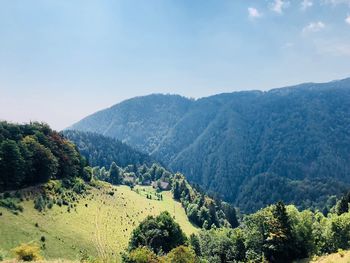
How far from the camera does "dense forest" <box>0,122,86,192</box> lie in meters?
114

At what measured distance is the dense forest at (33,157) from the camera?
114 metres

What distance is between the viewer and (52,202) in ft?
373

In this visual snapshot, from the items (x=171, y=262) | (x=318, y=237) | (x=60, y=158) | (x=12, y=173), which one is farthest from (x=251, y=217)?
(x=60, y=158)

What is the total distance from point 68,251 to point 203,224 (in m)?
100

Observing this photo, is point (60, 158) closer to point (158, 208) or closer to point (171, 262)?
point (158, 208)

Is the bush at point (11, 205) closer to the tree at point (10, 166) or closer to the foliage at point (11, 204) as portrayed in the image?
the foliage at point (11, 204)

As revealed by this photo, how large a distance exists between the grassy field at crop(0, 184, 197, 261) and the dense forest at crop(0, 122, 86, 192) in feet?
37.0

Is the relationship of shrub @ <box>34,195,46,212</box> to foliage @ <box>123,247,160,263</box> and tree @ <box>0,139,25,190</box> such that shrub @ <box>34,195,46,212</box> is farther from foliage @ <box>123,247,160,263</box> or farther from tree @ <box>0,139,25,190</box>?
foliage @ <box>123,247,160,263</box>

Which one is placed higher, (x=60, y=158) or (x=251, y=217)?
(x=60, y=158)

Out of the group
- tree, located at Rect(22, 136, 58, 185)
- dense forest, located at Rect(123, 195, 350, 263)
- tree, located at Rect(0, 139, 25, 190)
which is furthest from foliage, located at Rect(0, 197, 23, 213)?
dense forest, located at Rect(123, 195, 350, 263)

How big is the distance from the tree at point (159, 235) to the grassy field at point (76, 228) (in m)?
6.27

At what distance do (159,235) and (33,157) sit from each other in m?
54.1

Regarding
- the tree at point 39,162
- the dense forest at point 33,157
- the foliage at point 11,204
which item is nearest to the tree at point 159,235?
the foliage at point 11,204

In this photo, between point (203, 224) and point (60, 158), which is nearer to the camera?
point (60, 158)
